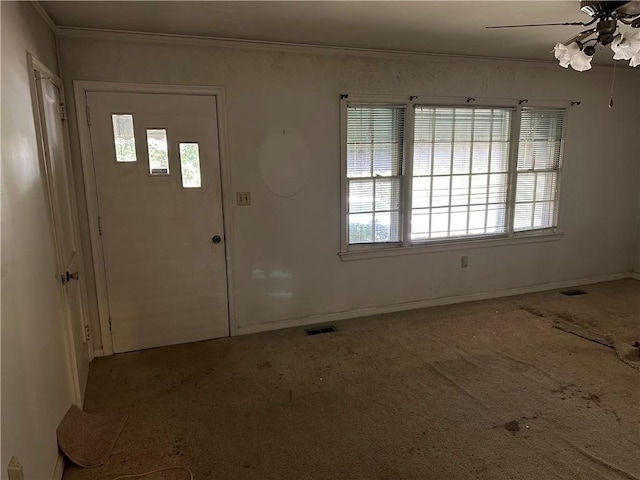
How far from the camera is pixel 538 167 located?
14.3 feet

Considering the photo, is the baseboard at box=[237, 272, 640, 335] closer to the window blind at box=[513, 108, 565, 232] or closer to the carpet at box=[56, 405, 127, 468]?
the window blind at box=[513, 108, 565, 232]

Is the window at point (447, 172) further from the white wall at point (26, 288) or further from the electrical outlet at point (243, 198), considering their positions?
the white wall at point (26, 288)

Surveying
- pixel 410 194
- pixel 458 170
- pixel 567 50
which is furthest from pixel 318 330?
pixel 567 50

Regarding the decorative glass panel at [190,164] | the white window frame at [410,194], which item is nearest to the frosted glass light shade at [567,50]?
the white window frame at [410,194]

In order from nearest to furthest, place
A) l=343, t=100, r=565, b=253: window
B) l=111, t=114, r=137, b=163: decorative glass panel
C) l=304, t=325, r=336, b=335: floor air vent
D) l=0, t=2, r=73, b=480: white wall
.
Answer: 1. l=0, t=2, r=73, b=480: white wall
2. l=111, t=114, r=137, b=163: decorative glass panel
3. l=304, t=325, r=336, b=335: floor air vent
4. l=343, t=100, r=565, b=253: window

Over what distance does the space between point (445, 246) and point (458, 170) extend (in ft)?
2.42

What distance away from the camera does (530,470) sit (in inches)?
80.0

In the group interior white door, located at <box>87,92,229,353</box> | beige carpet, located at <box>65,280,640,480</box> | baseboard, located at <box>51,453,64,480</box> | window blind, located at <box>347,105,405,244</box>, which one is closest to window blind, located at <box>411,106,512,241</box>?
window blind, located at <box>347,105,405,244</box>

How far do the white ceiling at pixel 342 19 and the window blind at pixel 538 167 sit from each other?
1000 mm

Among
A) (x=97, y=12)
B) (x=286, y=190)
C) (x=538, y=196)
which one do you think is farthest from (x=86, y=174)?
(x=538, y=196)

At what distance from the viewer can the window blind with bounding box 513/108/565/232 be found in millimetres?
4258

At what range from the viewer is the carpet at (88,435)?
6.95ft

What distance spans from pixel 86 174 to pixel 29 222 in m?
1.24

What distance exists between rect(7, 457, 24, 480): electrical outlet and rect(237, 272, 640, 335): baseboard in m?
2.11
